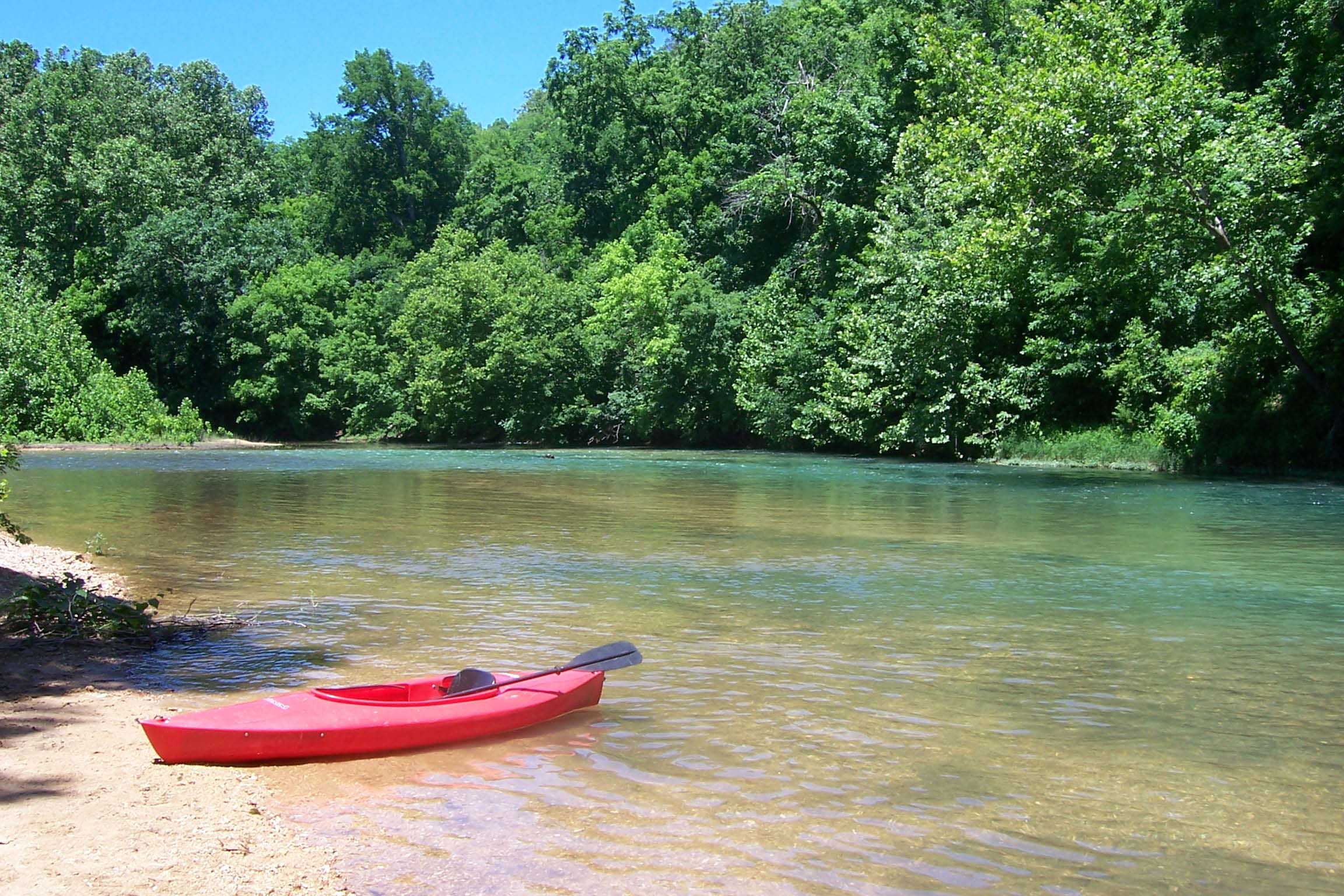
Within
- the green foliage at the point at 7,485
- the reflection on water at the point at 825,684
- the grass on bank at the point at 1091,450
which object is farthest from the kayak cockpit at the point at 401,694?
the grass on bank at the point at 1091,450

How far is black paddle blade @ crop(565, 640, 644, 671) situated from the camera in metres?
7.15

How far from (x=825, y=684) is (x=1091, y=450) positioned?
24.0 metres

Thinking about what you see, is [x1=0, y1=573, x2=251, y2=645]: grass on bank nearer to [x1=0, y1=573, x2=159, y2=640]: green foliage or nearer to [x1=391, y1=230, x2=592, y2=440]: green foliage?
[x1=0, y1=573, x2=159, y2=640]: green foliage

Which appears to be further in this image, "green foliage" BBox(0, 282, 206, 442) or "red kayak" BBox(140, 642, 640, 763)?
"green foliage" BBox(0, 282, 206, 442)

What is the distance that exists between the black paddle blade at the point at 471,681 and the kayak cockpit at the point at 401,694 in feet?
0.21

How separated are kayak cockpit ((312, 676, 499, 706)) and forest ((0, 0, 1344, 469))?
67.5 feet

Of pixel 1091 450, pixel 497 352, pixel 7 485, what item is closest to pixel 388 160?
pixel 497 352

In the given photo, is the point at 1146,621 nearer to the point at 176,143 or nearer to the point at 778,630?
the point at 778,630

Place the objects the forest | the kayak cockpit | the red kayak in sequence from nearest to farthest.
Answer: the red kayak, the kayak cockpit, the forest

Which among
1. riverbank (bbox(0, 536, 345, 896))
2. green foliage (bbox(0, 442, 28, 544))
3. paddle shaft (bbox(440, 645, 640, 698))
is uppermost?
green foliage (bbox(0, 442, 28, 544))

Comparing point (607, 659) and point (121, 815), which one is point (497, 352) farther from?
point (121, 815)

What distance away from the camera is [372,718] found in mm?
6160

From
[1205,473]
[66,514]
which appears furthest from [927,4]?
[66,514]

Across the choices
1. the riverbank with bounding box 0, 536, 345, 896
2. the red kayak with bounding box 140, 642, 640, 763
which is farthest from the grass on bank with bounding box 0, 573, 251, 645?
the red kayak with bounding box 140, 642, 640, 763
